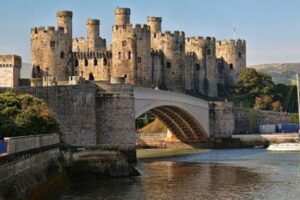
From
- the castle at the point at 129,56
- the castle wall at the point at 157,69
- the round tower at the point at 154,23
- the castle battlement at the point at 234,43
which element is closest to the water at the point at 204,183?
the castle at the point at 129,56

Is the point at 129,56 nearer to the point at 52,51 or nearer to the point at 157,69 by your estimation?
the point at 157,69

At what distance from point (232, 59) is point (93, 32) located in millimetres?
18490

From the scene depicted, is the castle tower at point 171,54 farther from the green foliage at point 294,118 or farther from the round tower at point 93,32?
the green foliage at point 294,118

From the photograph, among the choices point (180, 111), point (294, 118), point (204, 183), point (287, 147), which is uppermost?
point (294, 118)

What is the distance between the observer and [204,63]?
260ft

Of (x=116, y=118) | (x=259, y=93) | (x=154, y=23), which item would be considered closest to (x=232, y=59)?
(x=259, y=93)

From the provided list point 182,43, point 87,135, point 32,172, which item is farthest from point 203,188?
point 182,43

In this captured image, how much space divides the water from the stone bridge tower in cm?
2431

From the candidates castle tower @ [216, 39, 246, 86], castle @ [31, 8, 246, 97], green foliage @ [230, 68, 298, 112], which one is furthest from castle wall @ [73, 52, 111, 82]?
castle tower @ [216, 39, 246, 86]

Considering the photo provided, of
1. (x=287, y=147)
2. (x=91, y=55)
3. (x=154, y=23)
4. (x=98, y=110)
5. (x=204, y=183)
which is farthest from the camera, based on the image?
(x=154, y=23)

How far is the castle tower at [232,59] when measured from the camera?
84.4 m

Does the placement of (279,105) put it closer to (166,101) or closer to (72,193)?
(166,101)

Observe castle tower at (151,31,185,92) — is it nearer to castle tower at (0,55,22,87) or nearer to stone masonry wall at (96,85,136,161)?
castle tower at (0,55,22,87)

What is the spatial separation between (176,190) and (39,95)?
12655mm
